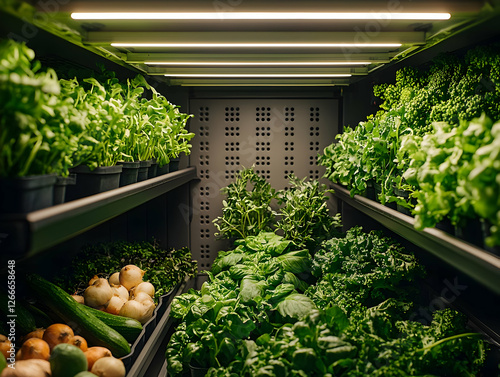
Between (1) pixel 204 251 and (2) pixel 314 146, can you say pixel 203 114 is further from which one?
(1) pixel 204 251

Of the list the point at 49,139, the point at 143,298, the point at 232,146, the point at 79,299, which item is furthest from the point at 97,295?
the point at 232,146

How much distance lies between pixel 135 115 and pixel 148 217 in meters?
1.37

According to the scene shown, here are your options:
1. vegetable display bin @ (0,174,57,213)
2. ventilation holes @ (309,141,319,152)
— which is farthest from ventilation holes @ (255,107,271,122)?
vegetable display bin @ (0,174,57,213)

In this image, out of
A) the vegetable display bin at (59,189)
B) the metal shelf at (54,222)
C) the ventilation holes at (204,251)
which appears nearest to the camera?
the metal shelf at (54,222)

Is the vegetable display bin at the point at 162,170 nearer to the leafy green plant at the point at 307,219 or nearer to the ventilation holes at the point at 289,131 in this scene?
the leafy green plant at the point at 307,219

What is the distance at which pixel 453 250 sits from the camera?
3.74 feet

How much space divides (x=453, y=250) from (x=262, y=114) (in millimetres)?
2120

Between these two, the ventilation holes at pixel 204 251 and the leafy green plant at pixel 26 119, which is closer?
the leafy green plant at pixel 26 119

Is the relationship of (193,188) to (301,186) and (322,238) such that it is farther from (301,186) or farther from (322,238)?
(322,238)

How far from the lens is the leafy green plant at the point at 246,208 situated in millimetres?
2896

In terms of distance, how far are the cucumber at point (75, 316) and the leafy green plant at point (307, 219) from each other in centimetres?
132

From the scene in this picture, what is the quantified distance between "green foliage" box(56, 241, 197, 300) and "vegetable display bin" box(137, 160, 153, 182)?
694 mm

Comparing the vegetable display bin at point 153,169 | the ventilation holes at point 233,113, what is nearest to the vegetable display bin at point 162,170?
the vegetable display bin at point 153,169

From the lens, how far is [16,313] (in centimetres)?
167
